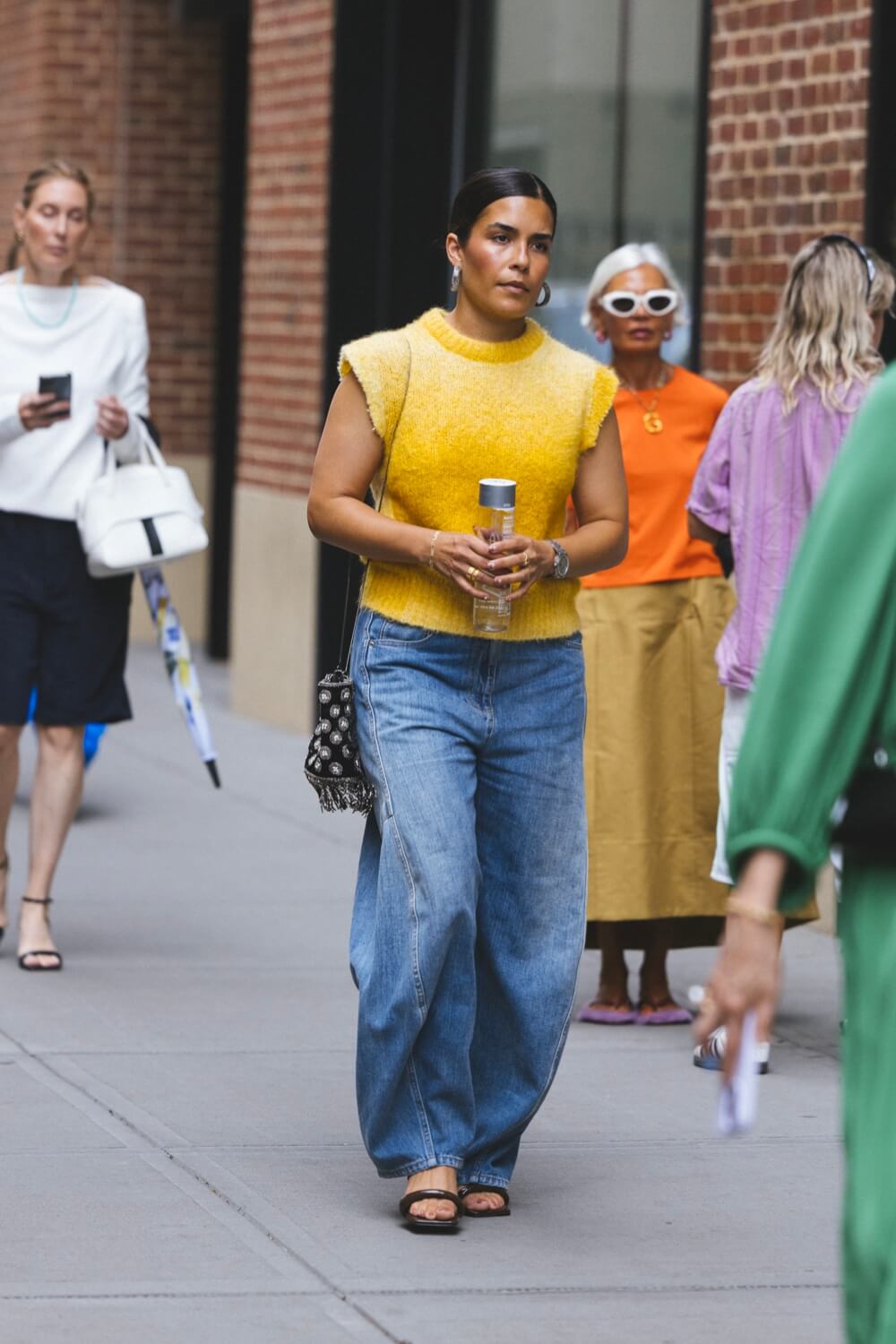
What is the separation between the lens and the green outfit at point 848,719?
260cm

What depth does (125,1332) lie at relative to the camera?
13.9ft

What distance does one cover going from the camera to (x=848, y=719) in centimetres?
263


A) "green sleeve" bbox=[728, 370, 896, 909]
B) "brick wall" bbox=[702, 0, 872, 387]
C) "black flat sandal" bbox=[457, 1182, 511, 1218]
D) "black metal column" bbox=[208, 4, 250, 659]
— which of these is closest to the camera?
"green sleeve" bbox=[728, 370, 896, 909]

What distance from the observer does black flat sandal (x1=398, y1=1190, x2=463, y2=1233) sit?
4824 millimetres

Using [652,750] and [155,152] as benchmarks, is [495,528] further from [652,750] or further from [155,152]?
[155,152]

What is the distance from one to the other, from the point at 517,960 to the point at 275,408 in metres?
7.98

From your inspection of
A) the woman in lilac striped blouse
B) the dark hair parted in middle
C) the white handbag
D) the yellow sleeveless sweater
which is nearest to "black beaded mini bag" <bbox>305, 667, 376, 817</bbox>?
the yellow sleeveless sweater

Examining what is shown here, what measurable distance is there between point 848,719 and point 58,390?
14.7 ft

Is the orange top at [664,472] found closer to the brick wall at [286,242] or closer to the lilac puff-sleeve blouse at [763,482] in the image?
the lilac puff-sleeve blouse at [763,482]

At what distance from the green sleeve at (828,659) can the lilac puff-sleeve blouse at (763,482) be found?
3.42 metres

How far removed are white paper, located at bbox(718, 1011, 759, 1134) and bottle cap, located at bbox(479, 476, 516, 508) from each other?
205cm

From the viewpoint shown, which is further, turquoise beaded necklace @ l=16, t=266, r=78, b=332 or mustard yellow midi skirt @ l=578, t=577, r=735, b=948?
turquoise beaded necklace @ l=16, t=266, r=78, b=332

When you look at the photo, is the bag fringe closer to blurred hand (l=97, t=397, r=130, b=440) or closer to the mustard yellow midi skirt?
the mustard yellow midi skirt

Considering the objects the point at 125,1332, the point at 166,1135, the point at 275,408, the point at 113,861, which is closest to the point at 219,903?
the point at 113,861
